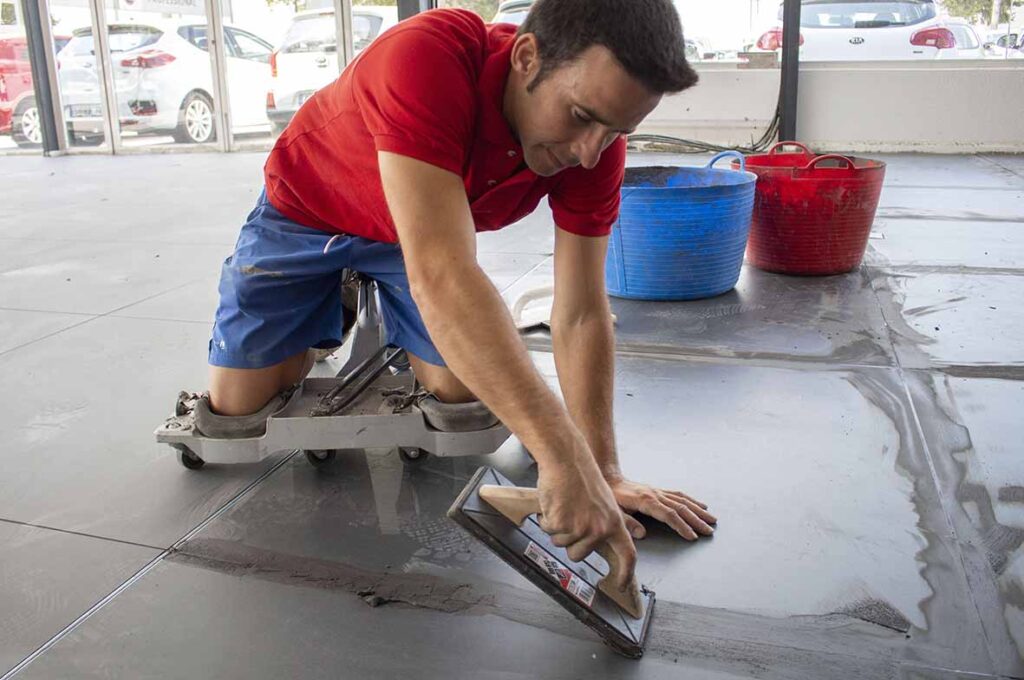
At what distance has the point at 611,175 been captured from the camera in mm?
1536

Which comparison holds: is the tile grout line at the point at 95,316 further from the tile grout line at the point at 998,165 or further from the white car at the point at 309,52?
the white car at the point at 309,52

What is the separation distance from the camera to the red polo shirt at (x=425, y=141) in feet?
3.99

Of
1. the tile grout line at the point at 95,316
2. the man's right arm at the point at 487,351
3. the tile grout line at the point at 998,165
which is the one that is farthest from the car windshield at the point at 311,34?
the man's right arm at the point at 487,351

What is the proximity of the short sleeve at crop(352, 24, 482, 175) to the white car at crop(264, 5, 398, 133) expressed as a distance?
23.7ft

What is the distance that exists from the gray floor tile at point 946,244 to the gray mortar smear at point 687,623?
8.25 ft

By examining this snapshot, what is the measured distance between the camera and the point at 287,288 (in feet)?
5.89

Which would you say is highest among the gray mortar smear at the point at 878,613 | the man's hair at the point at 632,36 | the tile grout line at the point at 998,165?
the man's hair at the point at 632,36

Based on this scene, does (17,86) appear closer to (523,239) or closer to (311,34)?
(311,34)

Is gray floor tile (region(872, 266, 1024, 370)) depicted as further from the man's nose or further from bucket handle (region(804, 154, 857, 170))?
the man's nose

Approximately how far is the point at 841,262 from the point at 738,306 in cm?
61

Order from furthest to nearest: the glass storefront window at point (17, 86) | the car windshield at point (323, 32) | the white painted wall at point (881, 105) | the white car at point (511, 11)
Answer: the glass storefront window at point (17, 86), the car windshield at point (323, 32), the white car at point (511, 11), the white painted wall at point (881, 105)

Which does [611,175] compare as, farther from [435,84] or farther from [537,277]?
[537,277]

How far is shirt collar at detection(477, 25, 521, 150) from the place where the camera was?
4.20ft

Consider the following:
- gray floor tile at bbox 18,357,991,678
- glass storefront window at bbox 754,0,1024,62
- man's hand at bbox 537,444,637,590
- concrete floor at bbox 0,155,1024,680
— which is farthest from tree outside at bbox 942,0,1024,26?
man's hand at bbox 537,444,637,590
